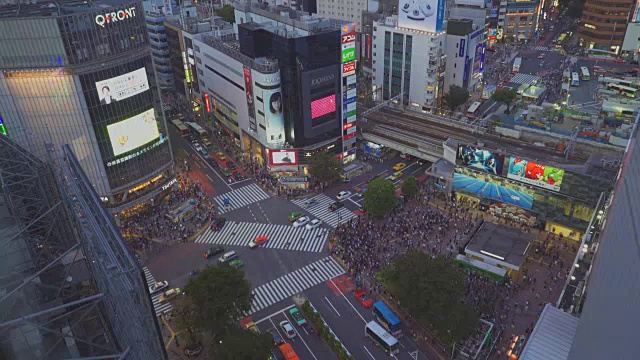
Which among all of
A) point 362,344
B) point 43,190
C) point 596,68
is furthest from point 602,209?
point 596,68

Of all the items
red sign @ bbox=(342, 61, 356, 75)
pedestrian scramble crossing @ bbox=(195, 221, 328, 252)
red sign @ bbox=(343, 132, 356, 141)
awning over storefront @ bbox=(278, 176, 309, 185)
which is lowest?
pedestrian scramble crossing @ bbox=(195, 221, 328, 252)

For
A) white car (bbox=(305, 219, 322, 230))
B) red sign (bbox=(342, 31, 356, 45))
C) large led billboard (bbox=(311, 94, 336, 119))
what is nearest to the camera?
white car (bbox=(305, 219, 322, 230))

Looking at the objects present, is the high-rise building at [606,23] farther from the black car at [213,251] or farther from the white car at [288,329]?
the white car at [288,329]

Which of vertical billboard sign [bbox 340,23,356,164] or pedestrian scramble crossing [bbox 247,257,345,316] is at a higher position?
vertical billboard sign [bbox 340,23,356,164]

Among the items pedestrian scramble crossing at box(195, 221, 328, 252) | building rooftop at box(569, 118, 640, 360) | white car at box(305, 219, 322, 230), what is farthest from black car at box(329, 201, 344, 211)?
building rooftop at box(569, 118, 640, 360)

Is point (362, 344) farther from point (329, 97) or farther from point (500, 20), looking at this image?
point (500, 20)

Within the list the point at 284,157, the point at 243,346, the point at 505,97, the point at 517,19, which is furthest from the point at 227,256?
the point at 517,19

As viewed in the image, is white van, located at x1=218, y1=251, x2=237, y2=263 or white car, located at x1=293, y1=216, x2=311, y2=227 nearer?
white van, located at x1=218, y1=251, x2=237, y2=263

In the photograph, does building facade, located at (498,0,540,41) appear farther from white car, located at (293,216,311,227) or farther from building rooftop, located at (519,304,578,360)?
building rooftop, located at (519,304,578,360)
